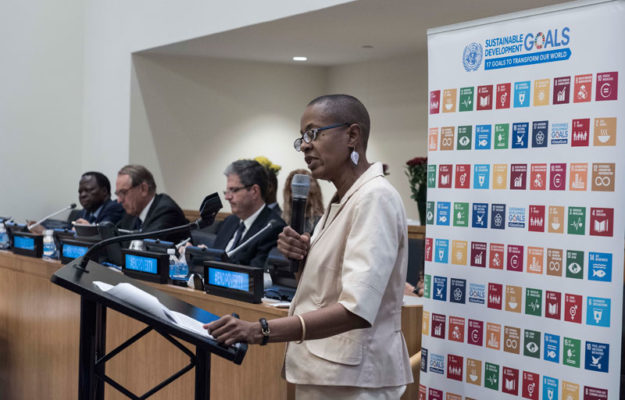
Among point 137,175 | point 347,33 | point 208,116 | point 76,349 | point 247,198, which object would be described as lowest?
point 76,349

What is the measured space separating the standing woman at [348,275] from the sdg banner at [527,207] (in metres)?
0.74

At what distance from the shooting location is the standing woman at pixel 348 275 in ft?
5.39

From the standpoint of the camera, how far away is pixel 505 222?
2.43 meters

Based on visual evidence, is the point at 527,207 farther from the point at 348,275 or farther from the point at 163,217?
the point at 163,217

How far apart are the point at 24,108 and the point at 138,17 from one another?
1.46m

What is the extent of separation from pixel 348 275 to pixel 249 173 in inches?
91.6

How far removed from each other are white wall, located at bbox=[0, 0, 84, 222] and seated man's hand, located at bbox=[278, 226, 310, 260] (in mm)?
5901

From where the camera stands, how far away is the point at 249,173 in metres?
3.92

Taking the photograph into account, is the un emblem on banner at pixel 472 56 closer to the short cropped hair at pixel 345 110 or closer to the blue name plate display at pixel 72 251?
the short cropped hair at pixel 345 110

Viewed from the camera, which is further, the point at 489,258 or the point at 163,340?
the point at 163,340

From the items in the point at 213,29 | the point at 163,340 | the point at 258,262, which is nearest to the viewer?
the point at 163,340

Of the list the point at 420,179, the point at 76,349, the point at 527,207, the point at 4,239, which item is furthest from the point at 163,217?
the point at 527,207

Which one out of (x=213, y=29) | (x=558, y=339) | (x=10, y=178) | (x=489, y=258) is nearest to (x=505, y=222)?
(x=489, y=258)

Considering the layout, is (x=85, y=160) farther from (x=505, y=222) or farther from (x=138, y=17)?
(x=505, y=222)
